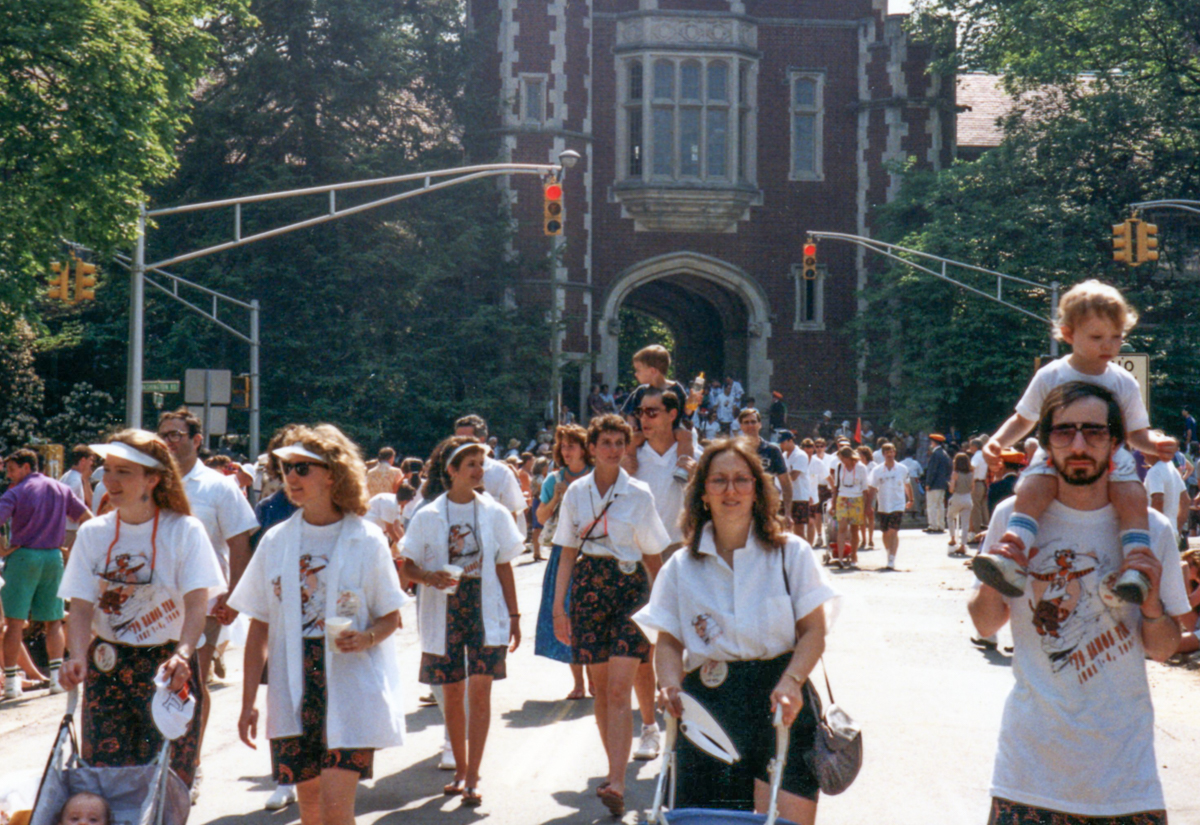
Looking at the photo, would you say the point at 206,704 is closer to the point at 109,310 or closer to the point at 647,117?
the point at 109,310

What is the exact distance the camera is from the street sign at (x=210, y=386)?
77.5 feet

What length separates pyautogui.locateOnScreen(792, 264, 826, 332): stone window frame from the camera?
1506 inches

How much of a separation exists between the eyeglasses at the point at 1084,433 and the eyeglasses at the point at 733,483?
1.02 meters

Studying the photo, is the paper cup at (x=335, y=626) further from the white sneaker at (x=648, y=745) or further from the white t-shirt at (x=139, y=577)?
the white sneaker at (x=648, y=745)

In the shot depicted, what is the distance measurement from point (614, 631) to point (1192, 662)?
6.10m

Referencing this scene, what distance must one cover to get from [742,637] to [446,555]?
10.4 ft

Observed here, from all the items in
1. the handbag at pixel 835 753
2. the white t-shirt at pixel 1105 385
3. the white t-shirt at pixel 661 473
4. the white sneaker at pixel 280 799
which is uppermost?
the white t-shirt at pixel 1105 385

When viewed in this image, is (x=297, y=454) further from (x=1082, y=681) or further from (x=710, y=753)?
(x=1082, y=681)

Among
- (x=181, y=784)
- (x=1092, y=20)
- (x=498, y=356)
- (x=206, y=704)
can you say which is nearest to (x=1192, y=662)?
(x=206, y=704)

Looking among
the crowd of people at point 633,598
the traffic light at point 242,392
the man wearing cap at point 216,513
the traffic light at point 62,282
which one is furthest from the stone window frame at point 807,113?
the man wearing cap at point 216,513

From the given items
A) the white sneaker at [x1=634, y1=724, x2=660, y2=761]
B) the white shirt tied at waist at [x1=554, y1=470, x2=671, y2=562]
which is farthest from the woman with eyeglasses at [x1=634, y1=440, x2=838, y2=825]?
the white sneaker at [x1=634, y1=724, x2=660, y2=761]

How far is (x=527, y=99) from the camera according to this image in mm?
36438

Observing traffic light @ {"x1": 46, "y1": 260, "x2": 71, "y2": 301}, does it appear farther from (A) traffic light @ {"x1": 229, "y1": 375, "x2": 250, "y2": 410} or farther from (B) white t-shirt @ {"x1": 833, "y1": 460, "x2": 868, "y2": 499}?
(B) white t-shirt @ {"x1": 833, "y1": 460, "x2": 868, "y2": 499}

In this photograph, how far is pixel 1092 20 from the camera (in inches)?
1353
